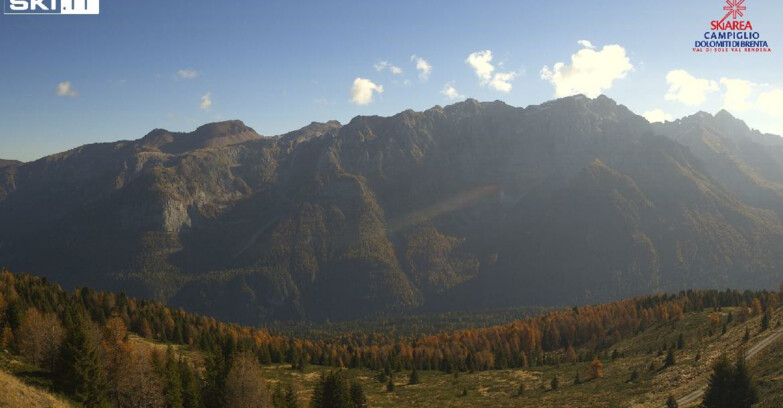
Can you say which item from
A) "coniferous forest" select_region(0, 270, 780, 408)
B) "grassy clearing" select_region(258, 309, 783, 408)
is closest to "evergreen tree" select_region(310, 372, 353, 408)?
"coniferous forest" select_region(0, 270, 780, 408)

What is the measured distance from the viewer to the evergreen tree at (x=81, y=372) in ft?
177

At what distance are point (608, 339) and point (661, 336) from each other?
30623 millimetres

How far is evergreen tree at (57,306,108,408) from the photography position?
54000mm

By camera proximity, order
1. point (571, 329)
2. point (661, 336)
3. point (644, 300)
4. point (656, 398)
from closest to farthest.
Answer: point (656, 398)
point (661, 336)
point (571, 329)
point (644, 300)

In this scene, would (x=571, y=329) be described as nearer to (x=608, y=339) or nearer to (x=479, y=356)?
(x=608, y=339)

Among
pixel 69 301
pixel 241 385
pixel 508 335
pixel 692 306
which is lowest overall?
pixel 508 335

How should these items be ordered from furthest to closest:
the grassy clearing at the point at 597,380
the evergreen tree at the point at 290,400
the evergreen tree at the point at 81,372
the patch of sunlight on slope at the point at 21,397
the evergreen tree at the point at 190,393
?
the grassy clearing at the point at 597,380 → the evergreen tree at the point at 290,400 → the evergreen tree at the point at 190,393 → the evergreen tree at the point at 81,372 → the patch of sunlight on slope at the point at 21,397

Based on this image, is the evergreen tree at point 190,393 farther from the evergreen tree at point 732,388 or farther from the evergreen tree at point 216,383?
the evergreen tree at point 732,388

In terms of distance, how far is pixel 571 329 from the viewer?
164750 mm

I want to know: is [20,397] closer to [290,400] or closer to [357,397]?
[290,400]

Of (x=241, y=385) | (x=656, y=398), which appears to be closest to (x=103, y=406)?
(x=241, y=385)

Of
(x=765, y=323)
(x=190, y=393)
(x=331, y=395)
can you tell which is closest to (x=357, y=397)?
(x=331, y=395)

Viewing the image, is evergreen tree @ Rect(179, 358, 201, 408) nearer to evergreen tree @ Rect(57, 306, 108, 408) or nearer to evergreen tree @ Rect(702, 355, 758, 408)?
evergreen tree @ Rect(57, 306, 108, 408)

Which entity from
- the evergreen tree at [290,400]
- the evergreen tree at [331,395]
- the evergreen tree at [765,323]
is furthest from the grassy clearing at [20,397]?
the evergreen tree at [765,323]
